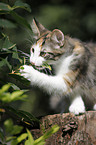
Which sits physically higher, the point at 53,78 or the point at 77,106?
the point at 53,78

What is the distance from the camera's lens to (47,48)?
6.73ft

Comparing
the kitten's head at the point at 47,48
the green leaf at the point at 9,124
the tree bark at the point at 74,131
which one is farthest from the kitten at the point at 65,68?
the green leaf at the point at 9,124

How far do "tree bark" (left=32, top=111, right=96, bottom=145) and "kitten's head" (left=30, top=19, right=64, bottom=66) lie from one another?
0.56 m

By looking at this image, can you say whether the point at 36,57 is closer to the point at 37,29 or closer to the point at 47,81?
the point at 47,81

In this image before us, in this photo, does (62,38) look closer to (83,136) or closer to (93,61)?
(93,61)

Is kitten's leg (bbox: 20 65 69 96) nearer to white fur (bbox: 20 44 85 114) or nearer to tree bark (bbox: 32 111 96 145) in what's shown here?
white fur (bbox: 20 44 85 114)

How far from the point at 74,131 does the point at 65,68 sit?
0.73m

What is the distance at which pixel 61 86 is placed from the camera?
202 cm

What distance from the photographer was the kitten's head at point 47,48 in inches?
76.0

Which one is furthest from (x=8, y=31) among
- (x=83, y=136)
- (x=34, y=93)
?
(x=34, y=93)

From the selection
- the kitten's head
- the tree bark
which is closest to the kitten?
the kitten's head

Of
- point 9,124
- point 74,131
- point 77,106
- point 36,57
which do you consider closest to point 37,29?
point 36,57

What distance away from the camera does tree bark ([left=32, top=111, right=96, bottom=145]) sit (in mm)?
1511

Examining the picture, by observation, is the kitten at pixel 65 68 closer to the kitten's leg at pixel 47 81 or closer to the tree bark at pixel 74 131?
the kitten's leg at pixel 47 81
